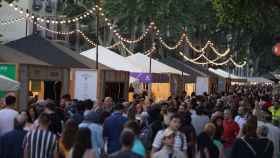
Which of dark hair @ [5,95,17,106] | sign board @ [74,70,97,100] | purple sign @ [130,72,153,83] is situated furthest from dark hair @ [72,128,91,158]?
purple sign @ [130,72,153,83]

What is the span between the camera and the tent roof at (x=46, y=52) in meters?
23.3

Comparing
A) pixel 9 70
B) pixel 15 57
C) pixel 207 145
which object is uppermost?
pixel 15 57

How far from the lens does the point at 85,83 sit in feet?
73.7

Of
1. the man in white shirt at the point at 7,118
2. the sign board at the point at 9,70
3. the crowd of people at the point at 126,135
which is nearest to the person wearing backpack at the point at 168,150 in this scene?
the crowd of people at the point at 126,135

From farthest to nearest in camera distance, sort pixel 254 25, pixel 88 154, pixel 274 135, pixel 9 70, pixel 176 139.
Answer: pixel 254 25 → pixel 9 70 → pixel 274 135 → pixel 176 139 → pixel 88 154

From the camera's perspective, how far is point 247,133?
1122 cm

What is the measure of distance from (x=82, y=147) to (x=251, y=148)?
3.13 meters

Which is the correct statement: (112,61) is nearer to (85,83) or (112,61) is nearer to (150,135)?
(85,83)

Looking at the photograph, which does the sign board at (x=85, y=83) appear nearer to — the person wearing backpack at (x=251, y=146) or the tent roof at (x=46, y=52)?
the tent roof at (x=46, y=52)

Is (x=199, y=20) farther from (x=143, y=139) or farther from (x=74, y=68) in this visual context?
(x=143, y=139)

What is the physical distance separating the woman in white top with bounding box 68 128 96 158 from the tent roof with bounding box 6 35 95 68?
14300 millimetres

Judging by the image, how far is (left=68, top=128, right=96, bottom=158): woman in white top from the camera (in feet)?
29.1

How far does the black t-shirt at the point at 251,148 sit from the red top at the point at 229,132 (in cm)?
263

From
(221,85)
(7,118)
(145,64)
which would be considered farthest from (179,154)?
(221,85)
